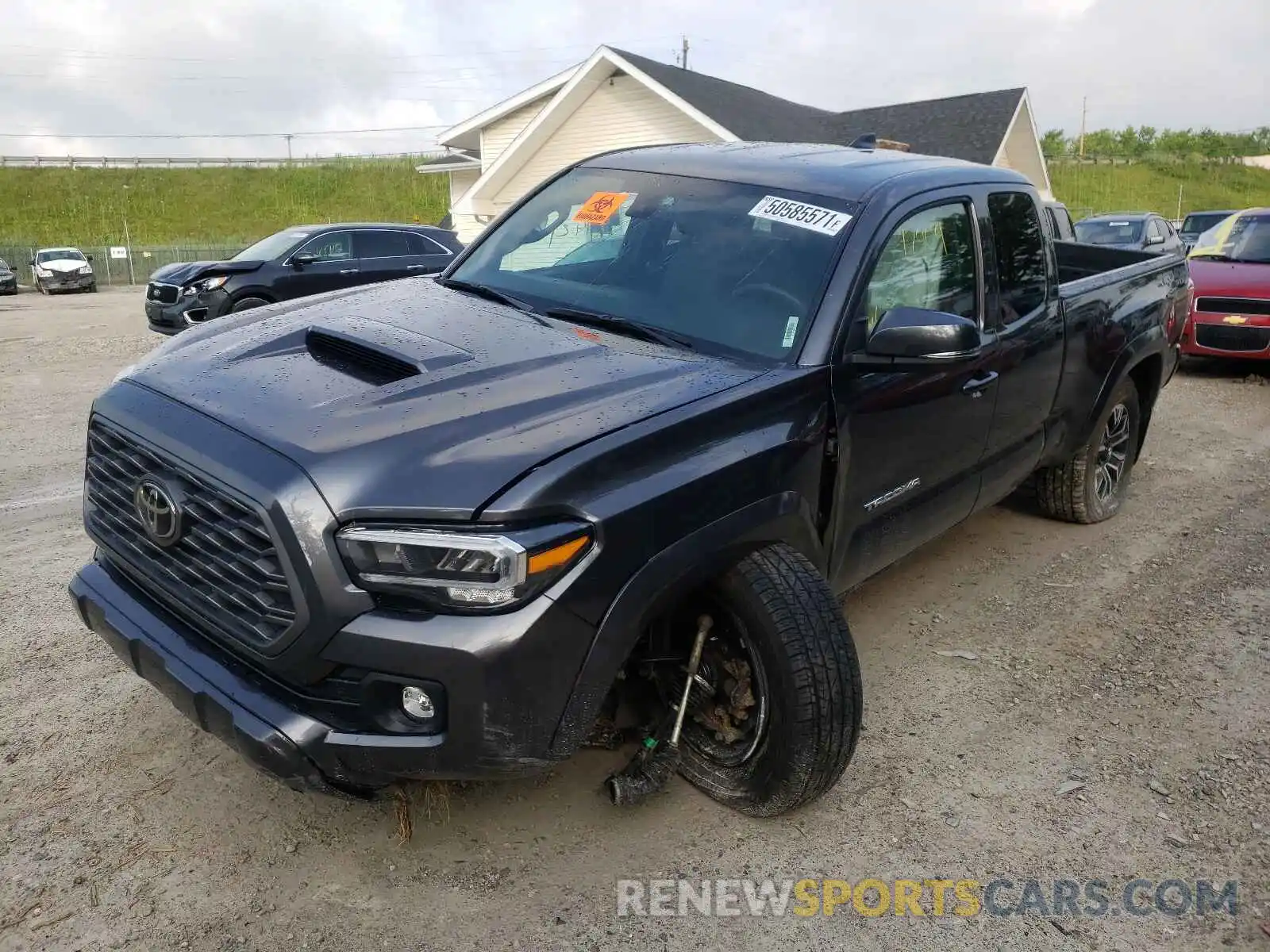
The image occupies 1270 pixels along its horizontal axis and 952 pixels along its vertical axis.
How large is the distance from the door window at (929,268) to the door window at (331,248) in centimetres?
1047

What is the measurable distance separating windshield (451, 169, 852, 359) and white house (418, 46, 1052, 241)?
15.3 meters

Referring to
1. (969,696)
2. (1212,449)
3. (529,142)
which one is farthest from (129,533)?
(529,142)

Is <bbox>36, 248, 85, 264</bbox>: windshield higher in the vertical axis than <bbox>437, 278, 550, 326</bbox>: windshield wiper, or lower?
lower

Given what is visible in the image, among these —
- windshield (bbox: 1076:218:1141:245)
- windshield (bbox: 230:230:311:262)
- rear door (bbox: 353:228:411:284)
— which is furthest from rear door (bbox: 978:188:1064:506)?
windshield (bbox: 1076:218:1141:245)

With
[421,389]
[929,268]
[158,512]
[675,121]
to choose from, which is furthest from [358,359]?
[675,121]

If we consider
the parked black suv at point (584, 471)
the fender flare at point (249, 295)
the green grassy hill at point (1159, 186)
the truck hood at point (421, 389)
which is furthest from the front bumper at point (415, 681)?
the green grassy hill at point (1159, 186)

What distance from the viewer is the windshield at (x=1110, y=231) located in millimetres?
16219

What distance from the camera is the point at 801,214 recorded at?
11.2 feet

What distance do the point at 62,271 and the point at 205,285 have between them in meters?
22.4

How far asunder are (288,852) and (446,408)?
1.33 m

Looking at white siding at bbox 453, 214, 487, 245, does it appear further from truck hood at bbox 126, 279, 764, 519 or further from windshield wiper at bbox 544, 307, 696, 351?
truck hood at bbox 126, 279, 764, 519

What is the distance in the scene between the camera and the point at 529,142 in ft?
68.3

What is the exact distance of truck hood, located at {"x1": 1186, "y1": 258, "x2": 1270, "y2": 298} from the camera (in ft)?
32.2

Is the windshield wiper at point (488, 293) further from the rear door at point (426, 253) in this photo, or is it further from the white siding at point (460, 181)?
the white siding at point (460, 181)
